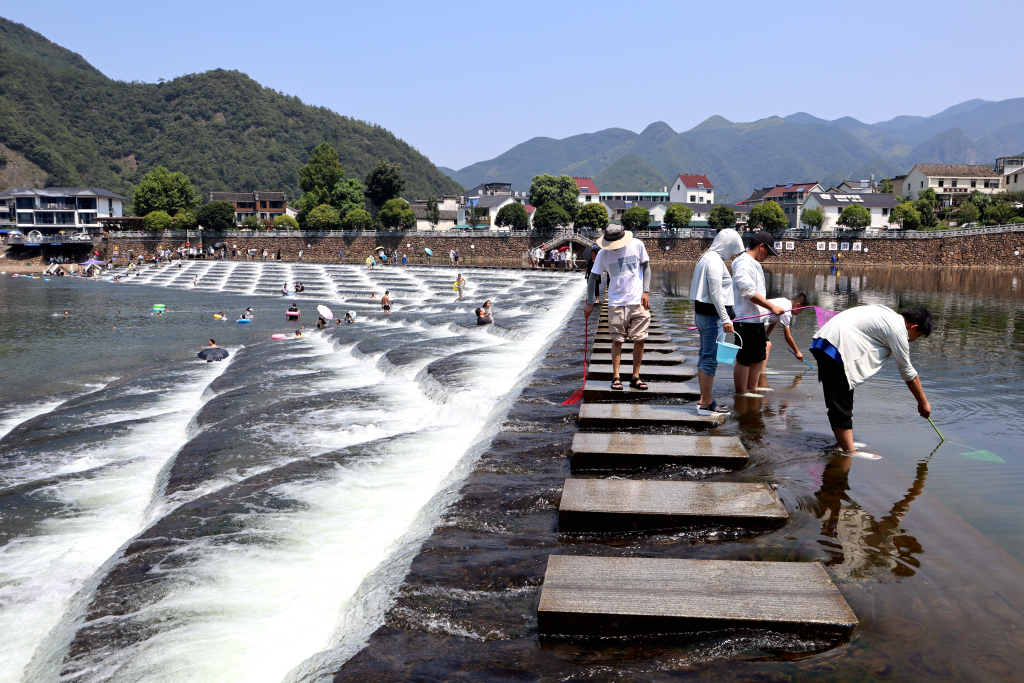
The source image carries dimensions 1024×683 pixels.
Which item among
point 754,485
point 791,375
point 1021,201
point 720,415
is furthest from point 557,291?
point 1021,201

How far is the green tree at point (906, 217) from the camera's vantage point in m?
69.4

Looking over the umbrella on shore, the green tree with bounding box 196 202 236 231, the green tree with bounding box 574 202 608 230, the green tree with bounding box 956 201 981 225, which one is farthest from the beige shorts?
the green tree with bounding box 196 202 236 231

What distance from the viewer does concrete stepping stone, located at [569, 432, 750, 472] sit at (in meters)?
5.39

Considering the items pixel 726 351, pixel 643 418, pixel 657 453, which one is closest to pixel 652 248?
pixel 726 351

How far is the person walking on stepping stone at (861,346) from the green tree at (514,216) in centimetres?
7686

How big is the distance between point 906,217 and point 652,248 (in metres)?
26.2

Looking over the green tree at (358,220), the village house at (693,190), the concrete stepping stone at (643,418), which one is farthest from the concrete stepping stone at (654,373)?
the village house at (693,190)

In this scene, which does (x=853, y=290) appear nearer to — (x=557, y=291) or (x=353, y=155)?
(x=557, y=291)

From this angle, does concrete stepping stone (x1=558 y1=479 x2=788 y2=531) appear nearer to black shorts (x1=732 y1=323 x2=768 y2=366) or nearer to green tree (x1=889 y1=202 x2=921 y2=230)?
black shorts (x1=732 y1=323 x2=768 y2=366)

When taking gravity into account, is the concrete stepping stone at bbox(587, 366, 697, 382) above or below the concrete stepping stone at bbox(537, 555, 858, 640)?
above

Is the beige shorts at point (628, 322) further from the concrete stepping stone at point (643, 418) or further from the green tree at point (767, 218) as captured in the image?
the green tree at point (767, 218)

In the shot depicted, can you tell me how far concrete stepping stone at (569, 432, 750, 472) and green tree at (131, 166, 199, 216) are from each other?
9387 cm

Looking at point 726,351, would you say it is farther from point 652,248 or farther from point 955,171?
point 955,171

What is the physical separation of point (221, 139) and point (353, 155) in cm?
3159
